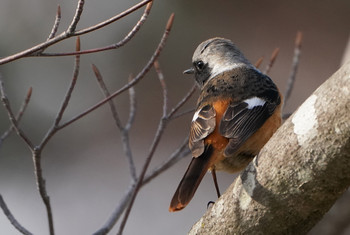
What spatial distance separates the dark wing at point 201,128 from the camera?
3.82 m

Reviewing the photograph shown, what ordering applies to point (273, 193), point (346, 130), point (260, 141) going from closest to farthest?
point (346, 130), point (273, 193), point (260, 141)

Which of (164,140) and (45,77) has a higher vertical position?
(45,77)

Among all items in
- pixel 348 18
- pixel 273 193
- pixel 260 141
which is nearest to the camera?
pixel 273 193

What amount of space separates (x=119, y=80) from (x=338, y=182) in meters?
5.99

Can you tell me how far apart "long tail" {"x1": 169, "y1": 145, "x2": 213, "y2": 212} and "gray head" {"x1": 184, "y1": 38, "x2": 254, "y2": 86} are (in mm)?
1361

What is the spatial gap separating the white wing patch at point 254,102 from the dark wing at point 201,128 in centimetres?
25

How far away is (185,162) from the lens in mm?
8305

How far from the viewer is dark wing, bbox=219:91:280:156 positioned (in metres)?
3.79

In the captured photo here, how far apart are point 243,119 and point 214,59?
1.24 metres

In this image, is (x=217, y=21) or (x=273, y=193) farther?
(x=217, y=21)

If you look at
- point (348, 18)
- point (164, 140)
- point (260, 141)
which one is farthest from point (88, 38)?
point (260, 141)

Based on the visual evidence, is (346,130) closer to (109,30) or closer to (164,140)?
(164,140)

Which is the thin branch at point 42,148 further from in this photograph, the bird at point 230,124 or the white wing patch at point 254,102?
the white wing patch at point 254,102

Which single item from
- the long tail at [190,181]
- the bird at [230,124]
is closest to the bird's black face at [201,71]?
the bird at [230,124]
